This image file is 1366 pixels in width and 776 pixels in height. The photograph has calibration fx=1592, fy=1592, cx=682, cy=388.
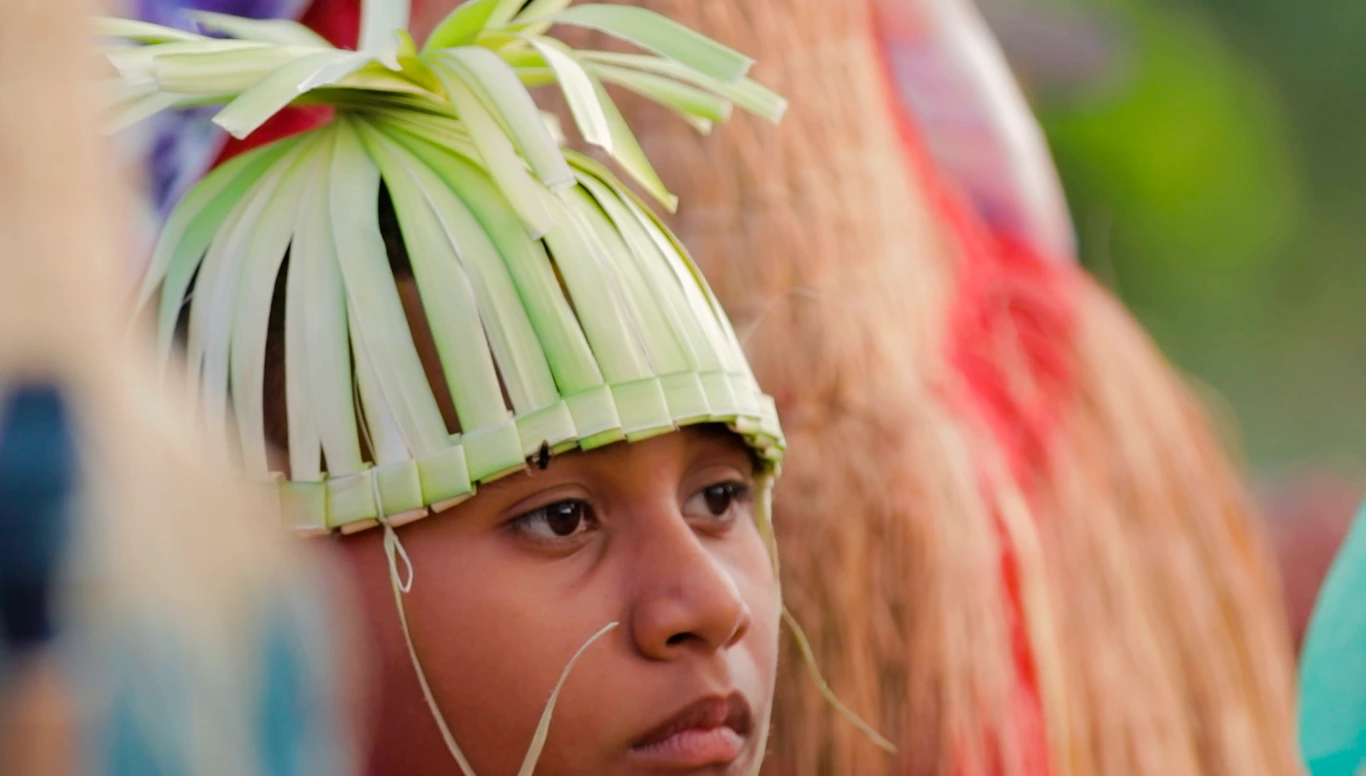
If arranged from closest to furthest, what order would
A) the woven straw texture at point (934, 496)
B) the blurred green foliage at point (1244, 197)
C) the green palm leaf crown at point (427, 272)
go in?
the green palm leaf crown at point (427, 272), the woven straw texture at point (934, 496), the blurred green foliage at point (1244, 197)

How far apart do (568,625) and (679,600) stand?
2.4 inches

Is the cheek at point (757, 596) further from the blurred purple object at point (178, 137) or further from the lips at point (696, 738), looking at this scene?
the blurred purple object at point (178, 137)

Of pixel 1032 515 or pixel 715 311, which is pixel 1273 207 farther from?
pixel 715 311

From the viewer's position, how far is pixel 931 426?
1.22 m

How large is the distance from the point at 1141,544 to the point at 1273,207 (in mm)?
324

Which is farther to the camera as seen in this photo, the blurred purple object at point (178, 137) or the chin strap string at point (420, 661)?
the blurred purple object at point (178, 137)

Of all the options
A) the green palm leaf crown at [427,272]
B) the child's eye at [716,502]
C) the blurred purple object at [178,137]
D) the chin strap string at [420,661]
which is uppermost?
the blurred purple object at [178,137]

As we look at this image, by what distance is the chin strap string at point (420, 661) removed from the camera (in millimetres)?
846

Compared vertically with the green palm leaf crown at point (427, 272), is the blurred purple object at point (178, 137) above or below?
above

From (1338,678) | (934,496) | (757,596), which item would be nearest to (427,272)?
(757,596)

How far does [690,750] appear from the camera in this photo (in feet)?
2.87

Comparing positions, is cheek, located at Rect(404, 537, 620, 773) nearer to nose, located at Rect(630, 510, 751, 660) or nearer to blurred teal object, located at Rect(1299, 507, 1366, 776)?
nose, located at Rect(630, 510, 751, 660)

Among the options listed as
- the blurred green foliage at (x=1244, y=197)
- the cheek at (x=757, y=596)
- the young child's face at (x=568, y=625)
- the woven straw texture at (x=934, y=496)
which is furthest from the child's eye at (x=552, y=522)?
the blurred green foliage at (x=1244, y=197)

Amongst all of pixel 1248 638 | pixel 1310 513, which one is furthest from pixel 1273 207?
pixel 1248 638
